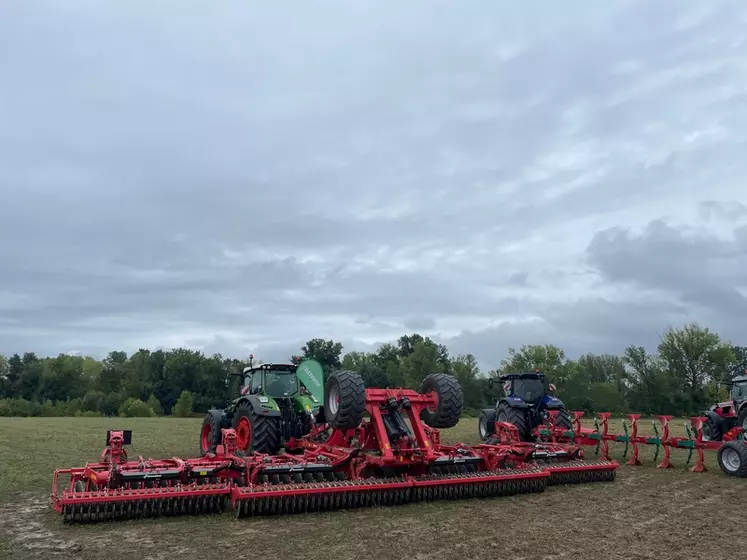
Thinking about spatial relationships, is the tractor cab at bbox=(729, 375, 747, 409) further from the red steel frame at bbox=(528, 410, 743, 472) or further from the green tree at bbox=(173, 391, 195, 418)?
the green tree at bbox=(173, 391, 195, 418)

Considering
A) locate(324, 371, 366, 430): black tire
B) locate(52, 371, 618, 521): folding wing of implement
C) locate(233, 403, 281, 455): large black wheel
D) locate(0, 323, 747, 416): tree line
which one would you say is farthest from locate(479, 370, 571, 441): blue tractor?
locate(0, 323, 747, 416): tree line

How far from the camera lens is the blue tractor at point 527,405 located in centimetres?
1388

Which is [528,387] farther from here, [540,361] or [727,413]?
[540,361]

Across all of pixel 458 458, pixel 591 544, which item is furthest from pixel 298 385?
pixel 591 544

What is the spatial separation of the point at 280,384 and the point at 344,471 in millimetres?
3658

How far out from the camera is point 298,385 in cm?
1183

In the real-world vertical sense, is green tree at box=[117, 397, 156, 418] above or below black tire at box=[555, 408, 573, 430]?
below

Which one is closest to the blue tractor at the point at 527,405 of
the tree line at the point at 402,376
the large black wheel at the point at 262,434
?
the large black wheel at the point at 262,434

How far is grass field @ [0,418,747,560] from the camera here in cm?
568

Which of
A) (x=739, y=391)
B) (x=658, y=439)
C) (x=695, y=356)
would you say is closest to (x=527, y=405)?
(x=658, y=439)

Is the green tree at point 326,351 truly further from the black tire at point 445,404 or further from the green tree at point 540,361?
the black tire at point 445,404

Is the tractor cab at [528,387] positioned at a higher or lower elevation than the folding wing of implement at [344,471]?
higher

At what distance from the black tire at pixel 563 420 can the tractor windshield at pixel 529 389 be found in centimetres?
117

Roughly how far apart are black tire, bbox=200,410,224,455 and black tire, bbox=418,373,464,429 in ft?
15.3
